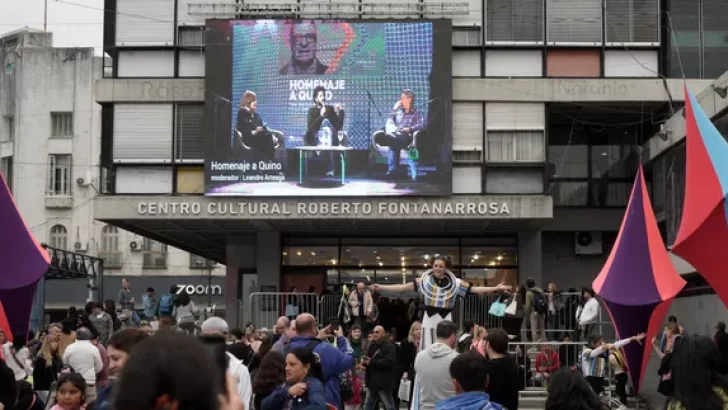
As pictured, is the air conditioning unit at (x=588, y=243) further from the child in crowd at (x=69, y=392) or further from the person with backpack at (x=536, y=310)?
the child in crowd at (x=69, y=392)

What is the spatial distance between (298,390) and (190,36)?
2179 centimetres

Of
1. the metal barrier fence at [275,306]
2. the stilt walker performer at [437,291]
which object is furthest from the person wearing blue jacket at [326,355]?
the metal barrier fence at [275,306]

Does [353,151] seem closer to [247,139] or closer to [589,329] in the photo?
[247,139]

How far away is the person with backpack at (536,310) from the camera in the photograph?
2405 cm

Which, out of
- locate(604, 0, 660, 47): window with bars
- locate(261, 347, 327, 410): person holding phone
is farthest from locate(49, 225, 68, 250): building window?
locate(261, 347, 327, 410): person holding phone

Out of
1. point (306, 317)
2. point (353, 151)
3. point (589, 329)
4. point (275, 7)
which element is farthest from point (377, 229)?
point (306, 317)

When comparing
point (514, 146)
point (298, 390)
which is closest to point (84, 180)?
point (514, 146)

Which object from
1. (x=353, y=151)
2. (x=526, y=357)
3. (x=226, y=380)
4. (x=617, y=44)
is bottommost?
(x=526, y=357)

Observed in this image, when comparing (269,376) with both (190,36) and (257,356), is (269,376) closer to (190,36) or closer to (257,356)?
(257,356)

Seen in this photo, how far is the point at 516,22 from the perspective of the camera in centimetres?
2922

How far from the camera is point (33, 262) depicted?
1697 centimetres

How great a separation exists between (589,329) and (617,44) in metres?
8.49

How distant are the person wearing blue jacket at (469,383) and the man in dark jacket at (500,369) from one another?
7.17 feet

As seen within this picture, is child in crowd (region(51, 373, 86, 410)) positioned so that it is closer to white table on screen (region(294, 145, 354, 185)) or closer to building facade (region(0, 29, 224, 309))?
white table on screen (region(294, 145, 354, 185))
